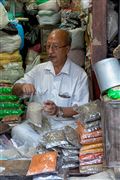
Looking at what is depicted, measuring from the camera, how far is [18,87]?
3.28 metres

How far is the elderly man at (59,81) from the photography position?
10.9 ft

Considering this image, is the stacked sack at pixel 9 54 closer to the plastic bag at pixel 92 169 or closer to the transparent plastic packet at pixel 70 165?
the transparent plastic packet at pixel 70 165

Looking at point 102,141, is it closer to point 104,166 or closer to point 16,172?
point 104,166

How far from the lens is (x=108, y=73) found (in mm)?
2268

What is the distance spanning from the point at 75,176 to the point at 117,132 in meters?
0.42

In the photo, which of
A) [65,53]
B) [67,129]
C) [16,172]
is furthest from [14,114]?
[16,172]

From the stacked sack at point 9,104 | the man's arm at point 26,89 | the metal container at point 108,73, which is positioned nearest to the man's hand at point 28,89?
the man's arm at point 26,89

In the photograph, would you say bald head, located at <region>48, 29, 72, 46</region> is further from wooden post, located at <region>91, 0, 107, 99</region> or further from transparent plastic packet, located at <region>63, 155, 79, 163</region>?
transparent plastic packet, located at <region>63, 155, 79, 163</region>

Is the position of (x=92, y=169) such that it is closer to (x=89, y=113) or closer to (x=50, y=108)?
(x=89, y=113)

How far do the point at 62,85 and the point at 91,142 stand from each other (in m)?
1.02

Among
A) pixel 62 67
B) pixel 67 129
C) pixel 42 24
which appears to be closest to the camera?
pixel 67 129

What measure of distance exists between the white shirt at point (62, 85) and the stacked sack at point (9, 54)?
1.24 metres

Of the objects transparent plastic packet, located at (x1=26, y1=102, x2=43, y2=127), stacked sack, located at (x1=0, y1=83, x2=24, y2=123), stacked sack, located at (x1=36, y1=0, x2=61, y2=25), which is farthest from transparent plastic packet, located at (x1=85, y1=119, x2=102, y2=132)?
stacked sack, located at (x1=36, y1=0, x2=61, y2=25)

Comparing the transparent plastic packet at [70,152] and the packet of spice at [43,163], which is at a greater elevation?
the packet of spice at [43,163]
